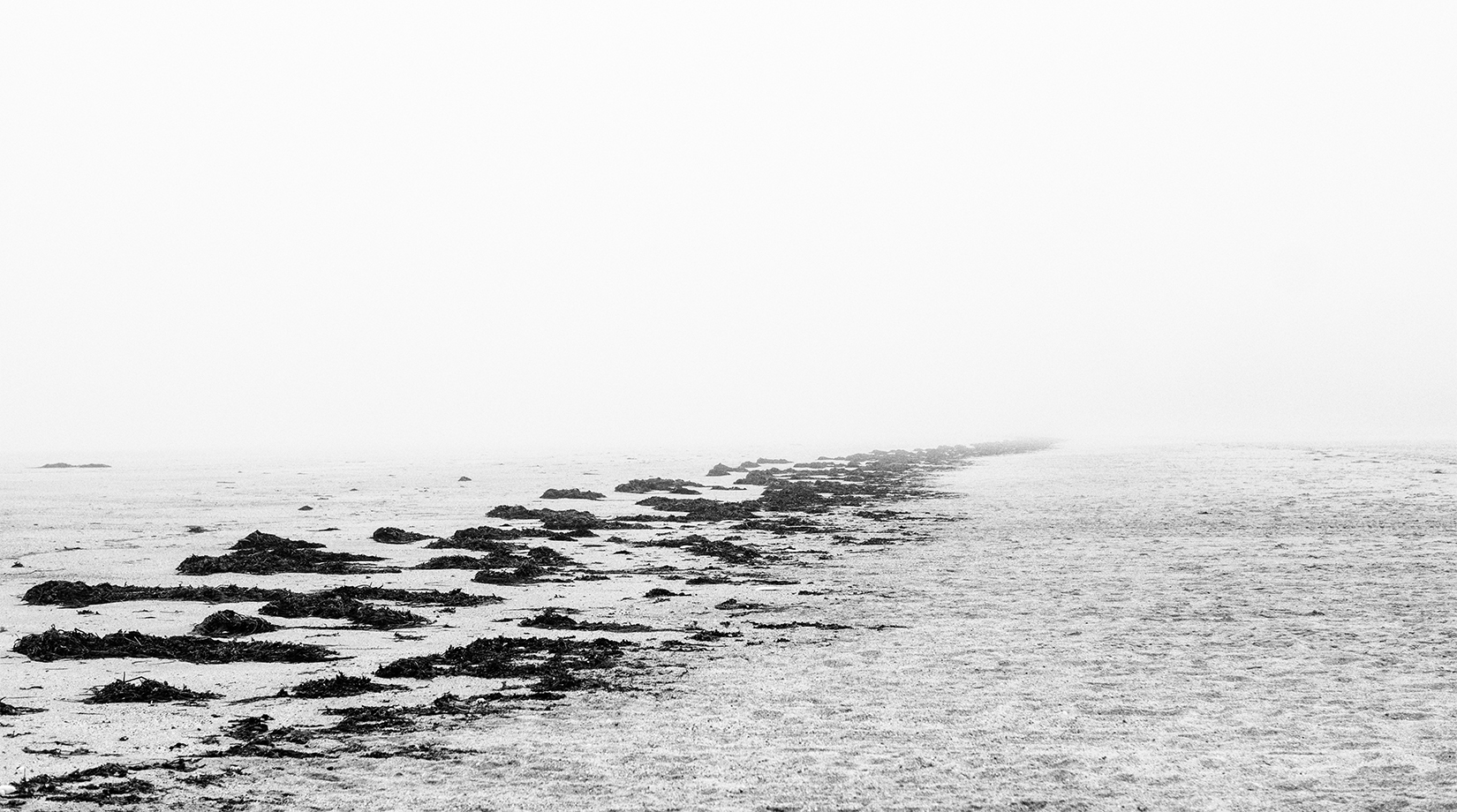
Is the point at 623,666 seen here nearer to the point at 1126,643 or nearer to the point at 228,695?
the point at 228,695

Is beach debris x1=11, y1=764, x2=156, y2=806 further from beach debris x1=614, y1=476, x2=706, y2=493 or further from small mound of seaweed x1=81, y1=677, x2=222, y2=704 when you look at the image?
beach debris x1=614, y1=476, x2=706, y2=493

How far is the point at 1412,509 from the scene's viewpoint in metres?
22.5

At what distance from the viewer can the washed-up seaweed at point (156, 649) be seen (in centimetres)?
826

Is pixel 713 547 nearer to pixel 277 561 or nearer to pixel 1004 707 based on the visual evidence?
pixel 277 561

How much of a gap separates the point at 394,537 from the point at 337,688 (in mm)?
9693

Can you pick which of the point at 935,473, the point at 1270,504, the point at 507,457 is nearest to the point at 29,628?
the point at 1270,504

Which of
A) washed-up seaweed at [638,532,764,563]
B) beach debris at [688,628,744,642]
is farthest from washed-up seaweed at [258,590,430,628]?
washed-up seaweed at [638,532,764,563]

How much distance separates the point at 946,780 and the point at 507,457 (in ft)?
168

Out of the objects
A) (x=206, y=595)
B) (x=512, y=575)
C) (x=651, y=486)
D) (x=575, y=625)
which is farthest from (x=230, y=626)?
(x=651, y=486)

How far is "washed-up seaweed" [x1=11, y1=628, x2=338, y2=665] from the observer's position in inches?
325

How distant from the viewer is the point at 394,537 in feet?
55.3

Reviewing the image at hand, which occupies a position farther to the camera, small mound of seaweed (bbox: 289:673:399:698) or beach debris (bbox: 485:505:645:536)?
beach debris (bbox: 485:505:645:536)

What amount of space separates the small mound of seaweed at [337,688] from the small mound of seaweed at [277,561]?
245 inches

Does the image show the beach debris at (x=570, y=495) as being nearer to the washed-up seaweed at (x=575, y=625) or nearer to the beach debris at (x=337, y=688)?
the washed-up seaweed at (x=575, y=625)
